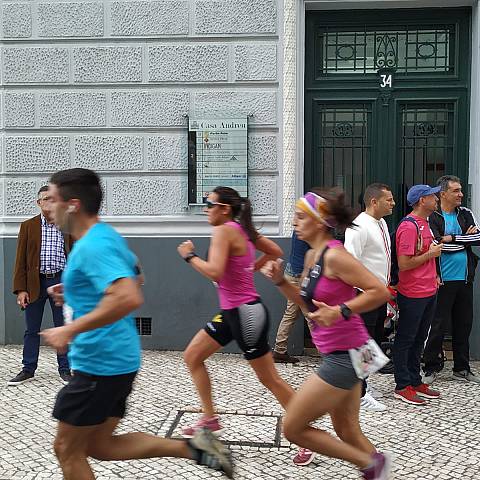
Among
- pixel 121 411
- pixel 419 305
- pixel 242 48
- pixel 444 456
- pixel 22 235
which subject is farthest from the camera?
pixel 242 48

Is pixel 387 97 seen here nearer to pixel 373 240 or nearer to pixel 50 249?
pixel 373 240

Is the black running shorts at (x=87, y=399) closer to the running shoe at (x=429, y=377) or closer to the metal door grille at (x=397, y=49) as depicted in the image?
the running shoe at (x=429, y=377)

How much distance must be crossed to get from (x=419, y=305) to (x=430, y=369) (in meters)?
1.01

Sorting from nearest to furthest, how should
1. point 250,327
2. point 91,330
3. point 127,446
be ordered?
point 91,330 < point 127,446 < point 250,327

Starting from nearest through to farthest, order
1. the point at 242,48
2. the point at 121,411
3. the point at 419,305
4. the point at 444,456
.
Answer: the point at 121,411 → the point at 444,456 → the point at 419,305 → the point at 242,48

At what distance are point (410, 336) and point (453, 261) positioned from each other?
Result: 98 centimetres

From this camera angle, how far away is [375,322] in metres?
5.85

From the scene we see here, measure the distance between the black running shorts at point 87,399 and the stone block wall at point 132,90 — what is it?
435cm

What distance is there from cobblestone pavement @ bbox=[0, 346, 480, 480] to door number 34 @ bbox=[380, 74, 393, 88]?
3093mm

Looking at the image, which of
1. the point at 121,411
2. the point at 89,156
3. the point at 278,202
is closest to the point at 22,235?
the point at 89,156

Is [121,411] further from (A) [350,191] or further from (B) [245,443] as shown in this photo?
(A) [350,191]

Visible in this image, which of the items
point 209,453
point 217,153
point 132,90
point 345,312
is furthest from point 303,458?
point 132,90

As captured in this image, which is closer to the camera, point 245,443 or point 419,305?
point 245,443

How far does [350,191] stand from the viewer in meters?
7.57
